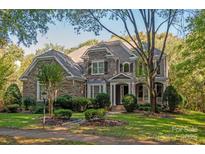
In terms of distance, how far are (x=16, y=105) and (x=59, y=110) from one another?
3.07 feet

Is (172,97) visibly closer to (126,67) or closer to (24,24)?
(126,67)

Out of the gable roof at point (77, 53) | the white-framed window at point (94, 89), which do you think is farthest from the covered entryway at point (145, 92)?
the gable roof at point (77, 53)

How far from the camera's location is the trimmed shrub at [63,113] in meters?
6.30

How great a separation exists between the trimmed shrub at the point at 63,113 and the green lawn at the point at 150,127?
119mm

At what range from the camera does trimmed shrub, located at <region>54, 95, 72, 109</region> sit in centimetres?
670

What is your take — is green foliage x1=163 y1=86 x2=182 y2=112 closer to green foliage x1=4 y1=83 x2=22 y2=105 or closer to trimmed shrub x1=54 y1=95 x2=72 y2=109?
trimmed shrub x1=54 y1=95 x2=72 y2=109

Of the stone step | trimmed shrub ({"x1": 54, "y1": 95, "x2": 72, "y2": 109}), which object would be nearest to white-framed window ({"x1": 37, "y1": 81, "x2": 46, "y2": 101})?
trimmed shrub ({"x1": 54, "y1": 95, "x2": 72, "y2": 109})

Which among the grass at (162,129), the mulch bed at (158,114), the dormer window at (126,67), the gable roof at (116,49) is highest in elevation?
the gable roof at (116,49)

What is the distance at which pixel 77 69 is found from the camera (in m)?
7.63

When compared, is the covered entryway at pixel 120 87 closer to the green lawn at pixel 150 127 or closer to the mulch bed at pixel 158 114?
the green lawn at pixel 150 127

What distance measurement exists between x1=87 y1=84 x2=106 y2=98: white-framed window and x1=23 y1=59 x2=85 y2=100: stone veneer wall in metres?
0.18

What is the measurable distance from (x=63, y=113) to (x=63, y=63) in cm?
136

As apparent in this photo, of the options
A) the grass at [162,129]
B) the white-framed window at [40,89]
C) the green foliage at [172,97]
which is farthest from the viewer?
the white-framed window at [40,89]
